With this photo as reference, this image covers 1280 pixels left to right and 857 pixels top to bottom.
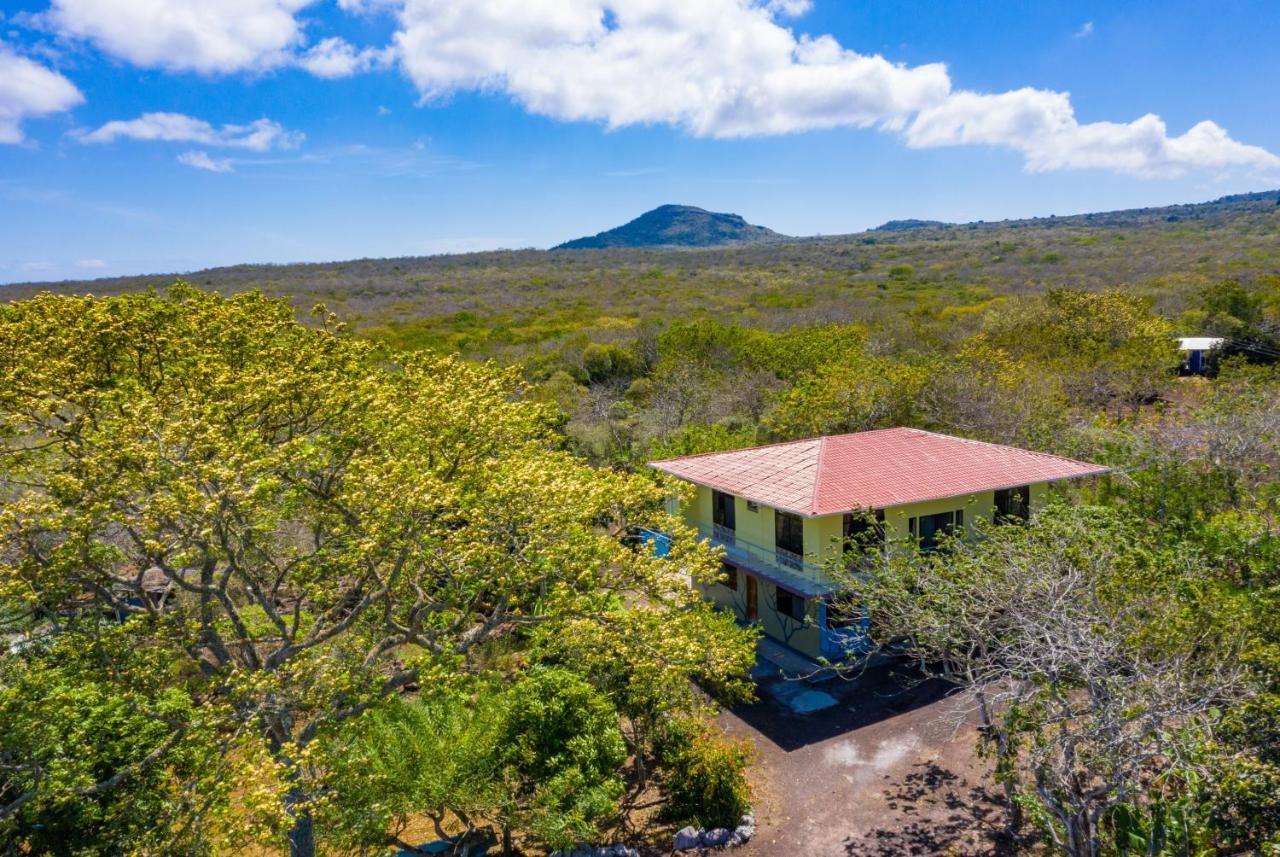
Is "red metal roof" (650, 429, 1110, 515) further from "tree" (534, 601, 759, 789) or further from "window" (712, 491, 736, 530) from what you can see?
"tree" (534, 601, 759, 789)

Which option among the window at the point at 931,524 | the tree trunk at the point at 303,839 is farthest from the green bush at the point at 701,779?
the window at the point at 931,524

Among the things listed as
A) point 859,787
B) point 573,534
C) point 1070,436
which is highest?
point 573,534

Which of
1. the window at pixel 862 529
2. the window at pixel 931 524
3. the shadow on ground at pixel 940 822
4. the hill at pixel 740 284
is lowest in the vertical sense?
the shadow on ground at pixel 940 822

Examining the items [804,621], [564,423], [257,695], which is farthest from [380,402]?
[564,423]

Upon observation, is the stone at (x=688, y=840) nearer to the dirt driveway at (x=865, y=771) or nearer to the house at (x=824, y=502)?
the dirt driveway at (x=865, y=771)

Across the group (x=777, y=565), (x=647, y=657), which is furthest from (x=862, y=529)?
(x=647, y=657)

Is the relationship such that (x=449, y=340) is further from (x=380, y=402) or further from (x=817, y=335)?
(x=380, y=402)
